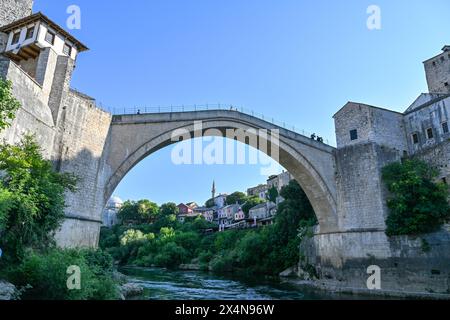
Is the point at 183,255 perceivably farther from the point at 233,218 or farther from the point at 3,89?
the point at 3,89

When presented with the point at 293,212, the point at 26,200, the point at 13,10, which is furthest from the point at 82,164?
the point at 293,212

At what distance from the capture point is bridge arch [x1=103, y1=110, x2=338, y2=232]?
45.5 ft

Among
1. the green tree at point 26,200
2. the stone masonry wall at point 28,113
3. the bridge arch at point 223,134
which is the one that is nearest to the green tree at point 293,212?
the bridge arch at point 223,134

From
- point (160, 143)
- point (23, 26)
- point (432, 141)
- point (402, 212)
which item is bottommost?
point (402, 212)

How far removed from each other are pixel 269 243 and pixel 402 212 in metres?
12.1

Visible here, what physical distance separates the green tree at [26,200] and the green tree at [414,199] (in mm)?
14701

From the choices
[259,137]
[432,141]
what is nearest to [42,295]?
[259,137]

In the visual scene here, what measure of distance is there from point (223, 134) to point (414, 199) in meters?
10.1

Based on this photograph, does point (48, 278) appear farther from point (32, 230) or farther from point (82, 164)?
point (82, 164)

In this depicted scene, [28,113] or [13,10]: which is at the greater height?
[13,10]

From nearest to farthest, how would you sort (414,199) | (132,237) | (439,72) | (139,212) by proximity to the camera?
(414,199) → (439,72) → (132,237) → (139,212)

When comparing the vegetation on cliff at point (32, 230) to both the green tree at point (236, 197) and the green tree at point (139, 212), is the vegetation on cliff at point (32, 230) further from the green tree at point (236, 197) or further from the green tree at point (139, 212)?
the green tree at point (236, 197)

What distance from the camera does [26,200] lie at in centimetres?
777

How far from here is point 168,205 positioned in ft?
198
